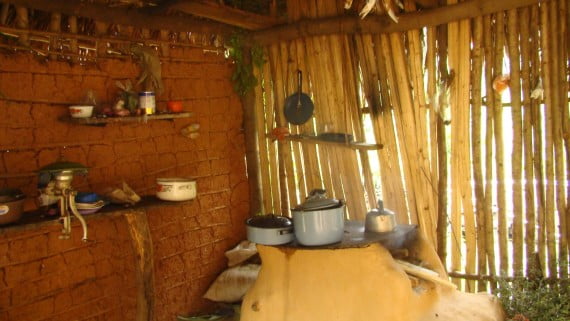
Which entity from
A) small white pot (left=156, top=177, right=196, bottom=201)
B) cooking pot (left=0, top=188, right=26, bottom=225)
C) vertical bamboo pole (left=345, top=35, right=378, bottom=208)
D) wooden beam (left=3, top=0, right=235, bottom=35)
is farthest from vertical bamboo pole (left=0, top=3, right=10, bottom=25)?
vertical bamboo pole (left=345, top=35, right=378, bottom=208)

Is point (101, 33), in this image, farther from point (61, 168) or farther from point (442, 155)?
point (442, 155)

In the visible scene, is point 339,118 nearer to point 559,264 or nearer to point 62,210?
point 559,264

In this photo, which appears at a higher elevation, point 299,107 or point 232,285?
point 299,107

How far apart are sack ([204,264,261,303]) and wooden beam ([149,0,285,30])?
7.04ft

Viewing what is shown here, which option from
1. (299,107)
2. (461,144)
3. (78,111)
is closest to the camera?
(78,111)

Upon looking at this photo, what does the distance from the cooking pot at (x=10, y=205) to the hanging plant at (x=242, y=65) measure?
2304mm

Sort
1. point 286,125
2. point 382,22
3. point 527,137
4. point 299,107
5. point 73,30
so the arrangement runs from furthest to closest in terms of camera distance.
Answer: point 286,125, point 299,107, point 382,22, point 527,137, point 73,30

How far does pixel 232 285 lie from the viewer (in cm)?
426

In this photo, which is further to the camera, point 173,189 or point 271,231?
point 173,189

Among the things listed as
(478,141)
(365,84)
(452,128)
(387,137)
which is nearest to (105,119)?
(365,84)

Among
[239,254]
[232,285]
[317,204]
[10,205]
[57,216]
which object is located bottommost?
[232,285]

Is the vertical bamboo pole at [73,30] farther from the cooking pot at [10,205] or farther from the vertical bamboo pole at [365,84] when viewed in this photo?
the vertical bamboo pole at [365,84]

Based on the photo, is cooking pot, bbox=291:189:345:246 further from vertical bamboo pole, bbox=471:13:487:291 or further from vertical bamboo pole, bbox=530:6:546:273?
vertical bamboo pole, bbox=530:6:546:273

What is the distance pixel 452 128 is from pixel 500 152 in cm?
39
